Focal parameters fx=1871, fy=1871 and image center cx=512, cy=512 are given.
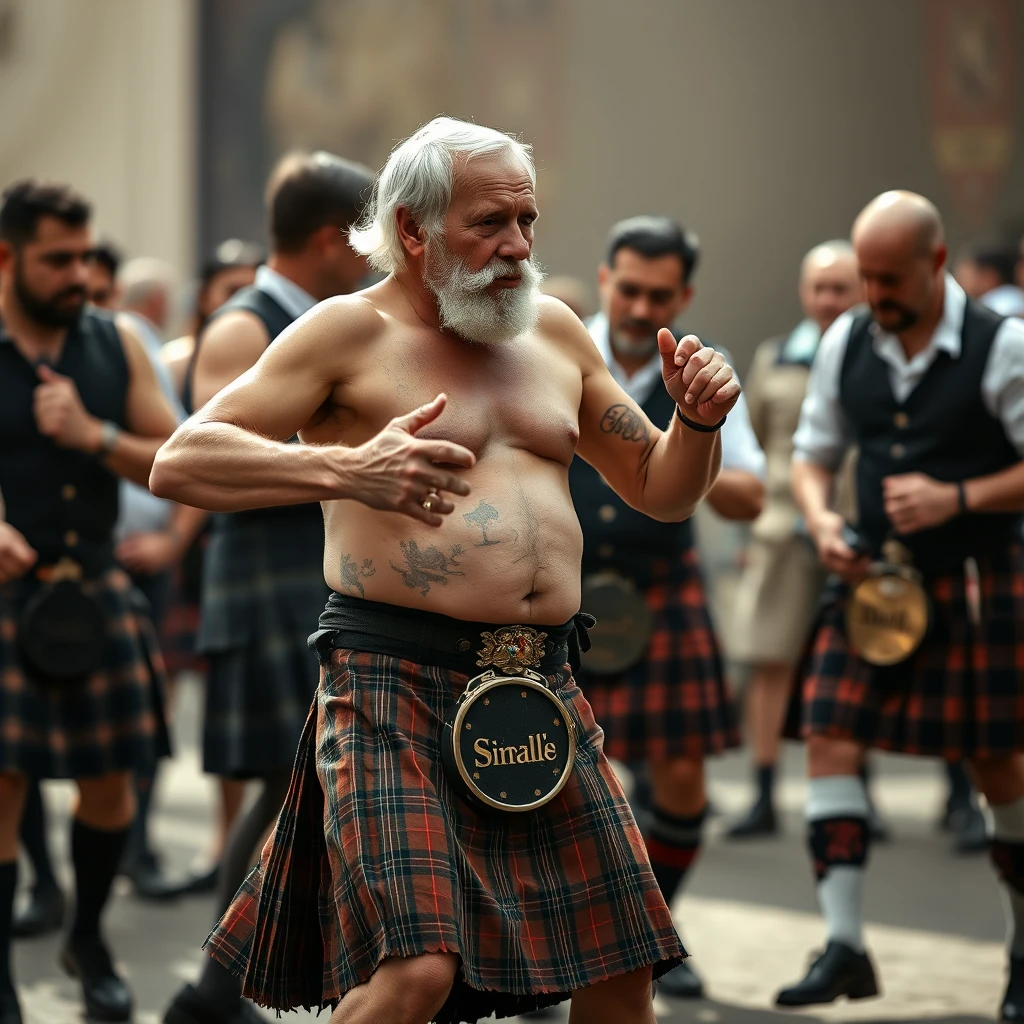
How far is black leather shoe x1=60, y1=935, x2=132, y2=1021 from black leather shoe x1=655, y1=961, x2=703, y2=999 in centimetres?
136

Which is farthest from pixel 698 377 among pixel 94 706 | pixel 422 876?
pixel 94 706

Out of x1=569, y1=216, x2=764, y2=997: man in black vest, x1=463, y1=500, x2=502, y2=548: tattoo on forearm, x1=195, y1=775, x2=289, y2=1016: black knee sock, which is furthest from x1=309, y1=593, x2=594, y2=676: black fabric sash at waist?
x1=569, y1=216, x2=764, y2=997: man in black vest

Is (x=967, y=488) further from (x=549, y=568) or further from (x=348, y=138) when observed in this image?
(x=348, y=138)

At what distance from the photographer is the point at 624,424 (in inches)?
135

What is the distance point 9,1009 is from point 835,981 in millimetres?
1935

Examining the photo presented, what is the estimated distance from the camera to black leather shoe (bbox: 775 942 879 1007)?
4445mm

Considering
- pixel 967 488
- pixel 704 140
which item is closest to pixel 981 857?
pixel 967 488

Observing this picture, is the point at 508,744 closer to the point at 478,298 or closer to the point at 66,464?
the point at 478,298

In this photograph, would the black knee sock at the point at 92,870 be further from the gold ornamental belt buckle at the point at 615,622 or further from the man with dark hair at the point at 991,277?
the man with dark hair at the point at 991,277

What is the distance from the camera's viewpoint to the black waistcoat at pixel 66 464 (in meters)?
4.60

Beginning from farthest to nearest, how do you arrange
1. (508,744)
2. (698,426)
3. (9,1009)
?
1. (9,1009)
2. (698,426)
3. (508,744)

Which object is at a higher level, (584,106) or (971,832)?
(584,106)

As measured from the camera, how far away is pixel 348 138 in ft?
52.1

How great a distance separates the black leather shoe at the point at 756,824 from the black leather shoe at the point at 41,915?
8.34 feet
